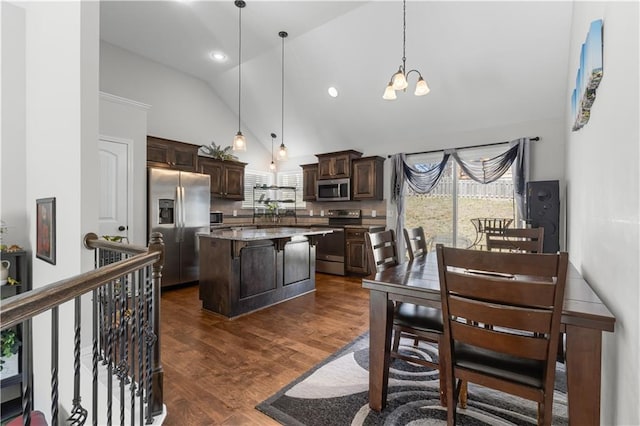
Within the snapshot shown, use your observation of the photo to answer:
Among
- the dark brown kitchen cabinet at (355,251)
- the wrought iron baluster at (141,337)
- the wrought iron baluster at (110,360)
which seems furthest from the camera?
the dark brown kitchen cabinet at (355,251)

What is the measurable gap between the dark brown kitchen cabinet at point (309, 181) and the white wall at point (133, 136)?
313 cm

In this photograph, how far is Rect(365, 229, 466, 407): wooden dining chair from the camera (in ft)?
5.94

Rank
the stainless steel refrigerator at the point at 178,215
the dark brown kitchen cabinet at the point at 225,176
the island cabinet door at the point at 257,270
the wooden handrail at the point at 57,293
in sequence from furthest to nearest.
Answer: the dark brown kitchen cabinet at the point at 225,176 < the stainless steel refrigerator at the point at 178,215 < the island cabinet door at the point at 257,270 < the wooden handrail at the point at 57,293

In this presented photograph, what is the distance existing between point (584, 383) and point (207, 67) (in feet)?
20.3

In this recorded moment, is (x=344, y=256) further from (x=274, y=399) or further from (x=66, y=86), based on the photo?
(x=66, y=86)

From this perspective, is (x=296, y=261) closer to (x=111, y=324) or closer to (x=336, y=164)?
(x=336, y=164)

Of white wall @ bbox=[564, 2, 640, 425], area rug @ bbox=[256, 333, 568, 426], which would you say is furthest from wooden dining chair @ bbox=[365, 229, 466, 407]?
white wall @ bbox=[564, 2, 640, 425]

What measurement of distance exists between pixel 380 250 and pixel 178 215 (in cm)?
356

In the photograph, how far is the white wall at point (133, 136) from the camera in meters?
3.84

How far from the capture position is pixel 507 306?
1.25m

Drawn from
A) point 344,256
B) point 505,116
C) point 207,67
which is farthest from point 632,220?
point 207,67

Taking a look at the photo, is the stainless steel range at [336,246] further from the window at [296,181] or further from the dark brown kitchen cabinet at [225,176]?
the dark brown kitchen cabinet at [225,176]

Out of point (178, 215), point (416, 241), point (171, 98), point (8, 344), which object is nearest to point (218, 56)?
point (171, 98)

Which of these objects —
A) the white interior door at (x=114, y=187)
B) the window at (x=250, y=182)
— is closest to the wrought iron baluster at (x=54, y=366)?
the white interior door at (x=114, y=187)
